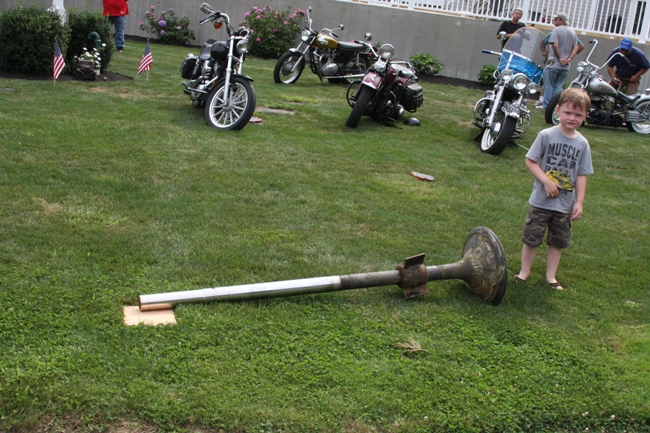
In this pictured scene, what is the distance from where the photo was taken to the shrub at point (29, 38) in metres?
10.5

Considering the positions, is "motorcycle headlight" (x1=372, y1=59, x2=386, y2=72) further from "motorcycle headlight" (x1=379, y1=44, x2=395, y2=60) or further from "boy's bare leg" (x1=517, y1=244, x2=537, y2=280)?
"boy's bare leg" (x1=517, y1=244, x2=537, y2=280)

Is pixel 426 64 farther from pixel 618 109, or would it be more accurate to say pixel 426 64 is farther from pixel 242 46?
pixel 242 46

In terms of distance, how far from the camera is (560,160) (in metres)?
4.76

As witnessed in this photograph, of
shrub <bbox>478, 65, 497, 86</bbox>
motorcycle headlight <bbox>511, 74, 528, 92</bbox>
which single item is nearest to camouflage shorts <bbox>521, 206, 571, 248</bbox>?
motorcycle headlight <bbox>511, 74, 528, 92</bbox>

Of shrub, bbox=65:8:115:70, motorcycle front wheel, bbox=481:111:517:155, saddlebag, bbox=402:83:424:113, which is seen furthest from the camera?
shrub, bbox=65:8:115:70

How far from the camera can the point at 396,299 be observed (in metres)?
4.28

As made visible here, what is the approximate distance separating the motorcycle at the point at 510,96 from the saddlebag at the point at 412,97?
1088 millimetres

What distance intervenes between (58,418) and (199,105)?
7.08 meters

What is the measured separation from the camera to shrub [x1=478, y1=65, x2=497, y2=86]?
16406 millimetres

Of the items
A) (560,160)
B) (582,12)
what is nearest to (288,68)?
(582,12)

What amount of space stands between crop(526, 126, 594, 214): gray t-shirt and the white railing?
1371 centimetres

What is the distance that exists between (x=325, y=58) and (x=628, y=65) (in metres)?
6.11

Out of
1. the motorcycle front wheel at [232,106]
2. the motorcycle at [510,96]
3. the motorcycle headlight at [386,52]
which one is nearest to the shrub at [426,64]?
the motorcycle at [510,96]

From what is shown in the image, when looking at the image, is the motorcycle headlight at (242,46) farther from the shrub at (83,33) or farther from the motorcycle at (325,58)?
the motorcycle at (325,58)
